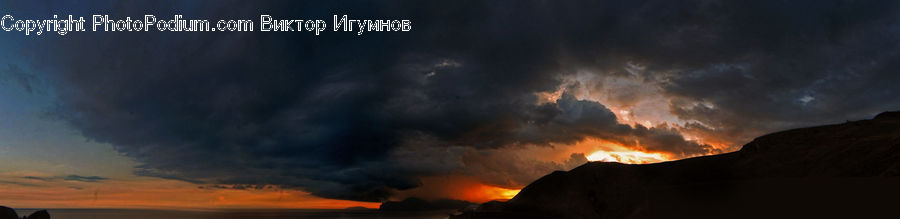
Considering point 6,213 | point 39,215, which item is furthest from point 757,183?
point 39,215

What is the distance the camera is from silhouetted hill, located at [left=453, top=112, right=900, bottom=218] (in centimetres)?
1045

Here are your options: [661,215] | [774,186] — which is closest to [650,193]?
[661,215]

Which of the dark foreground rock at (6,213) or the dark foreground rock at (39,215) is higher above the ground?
the dark foreground rock at (6,213)

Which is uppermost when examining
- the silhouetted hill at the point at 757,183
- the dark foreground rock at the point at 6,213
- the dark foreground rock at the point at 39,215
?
the silhouetted hill at the point at 757,183

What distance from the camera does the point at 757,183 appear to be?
11969 mm

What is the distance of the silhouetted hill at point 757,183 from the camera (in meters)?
10.5

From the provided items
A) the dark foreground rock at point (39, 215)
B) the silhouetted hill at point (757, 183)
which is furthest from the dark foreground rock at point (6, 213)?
the silhouetted hill at point (757, 183)

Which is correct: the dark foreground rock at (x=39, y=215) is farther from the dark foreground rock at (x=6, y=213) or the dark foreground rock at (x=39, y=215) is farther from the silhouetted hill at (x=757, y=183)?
the silhouetted hill at (x=757, y=183)

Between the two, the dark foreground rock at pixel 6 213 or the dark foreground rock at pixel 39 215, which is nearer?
the dark foreground rock at pixel 6 213

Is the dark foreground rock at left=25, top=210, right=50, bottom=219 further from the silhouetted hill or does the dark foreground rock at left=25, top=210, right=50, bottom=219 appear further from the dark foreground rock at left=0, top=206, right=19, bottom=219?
the silhouetted hill

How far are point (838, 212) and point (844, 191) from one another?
495 millimetres

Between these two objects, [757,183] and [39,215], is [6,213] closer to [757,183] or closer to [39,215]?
[39,215]

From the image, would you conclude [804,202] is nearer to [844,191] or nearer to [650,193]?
[844,191]

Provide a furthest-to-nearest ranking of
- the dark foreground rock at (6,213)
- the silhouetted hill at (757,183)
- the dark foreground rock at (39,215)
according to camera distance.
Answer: the dark foreground rock at (39,215)
the dark foreground rock at (6,213)
the silhouetted hill at (757,183)
